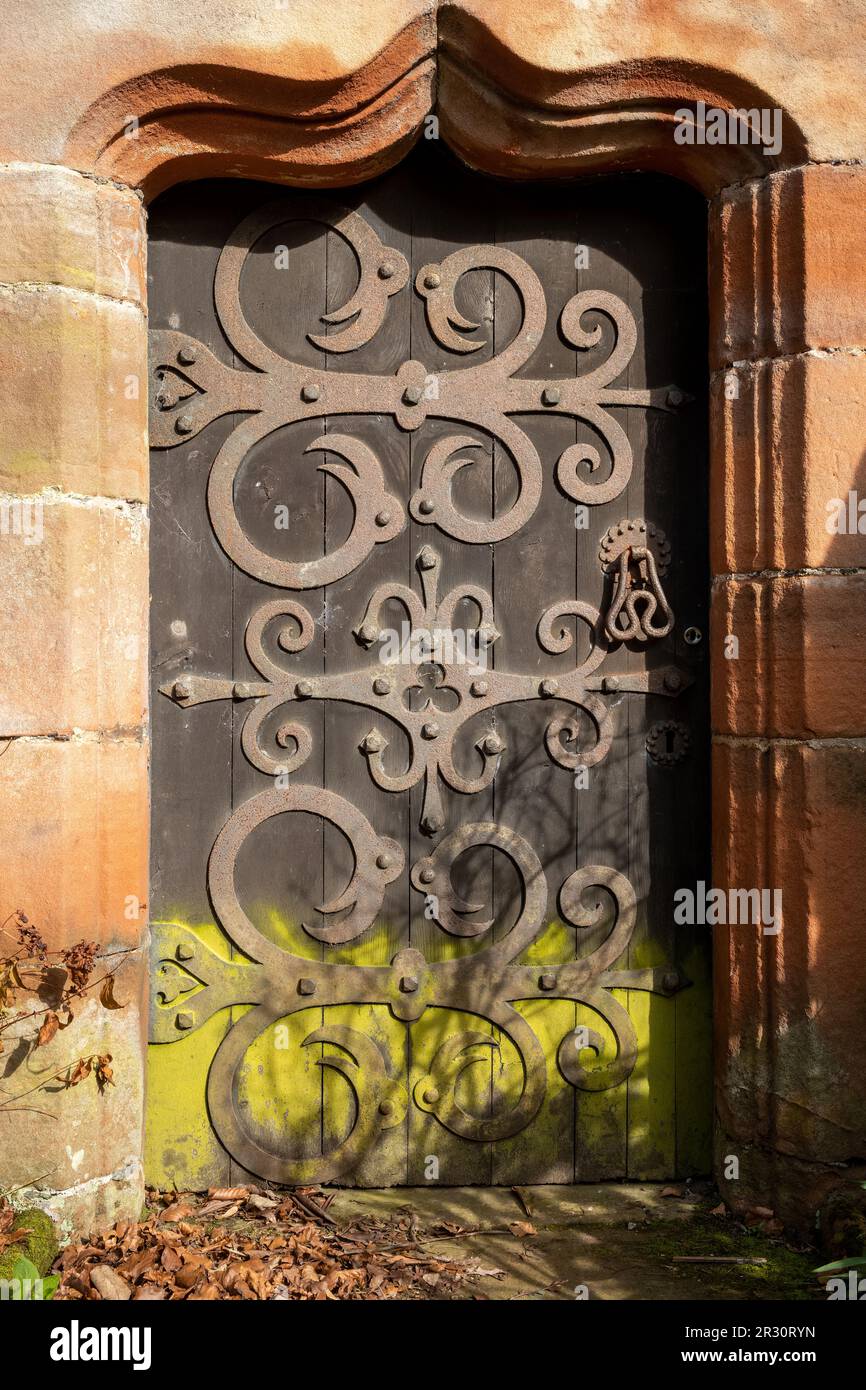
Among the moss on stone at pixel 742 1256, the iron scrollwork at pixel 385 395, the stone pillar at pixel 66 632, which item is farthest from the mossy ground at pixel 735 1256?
the iron scrollwork at pixel 385 395

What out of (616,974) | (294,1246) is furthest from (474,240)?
(294,1246)

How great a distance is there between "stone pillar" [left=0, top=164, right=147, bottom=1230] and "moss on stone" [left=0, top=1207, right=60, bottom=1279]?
4cm

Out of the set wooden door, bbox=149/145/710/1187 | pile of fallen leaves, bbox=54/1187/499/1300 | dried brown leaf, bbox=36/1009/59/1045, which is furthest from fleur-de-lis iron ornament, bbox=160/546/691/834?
pile of fallen leaves, bbox=54/1187/499/1300

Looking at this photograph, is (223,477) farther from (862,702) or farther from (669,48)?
(862,702)

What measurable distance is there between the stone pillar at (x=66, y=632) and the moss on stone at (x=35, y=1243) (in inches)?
1.5

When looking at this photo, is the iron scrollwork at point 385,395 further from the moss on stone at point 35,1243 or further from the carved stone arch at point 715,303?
the moss on stone at point 35,1243

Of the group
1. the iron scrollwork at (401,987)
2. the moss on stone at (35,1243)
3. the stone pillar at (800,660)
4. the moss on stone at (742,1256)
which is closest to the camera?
the moss on stone at (35,1243)

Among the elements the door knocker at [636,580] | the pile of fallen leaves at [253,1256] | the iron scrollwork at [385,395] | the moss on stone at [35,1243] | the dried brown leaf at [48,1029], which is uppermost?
the iron scrollwork at [385,395]

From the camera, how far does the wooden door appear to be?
2764mm

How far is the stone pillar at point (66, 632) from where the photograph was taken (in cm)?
245

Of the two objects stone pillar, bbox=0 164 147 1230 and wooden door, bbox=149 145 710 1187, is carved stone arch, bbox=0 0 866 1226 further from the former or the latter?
wooden door, bbox=149 145 710 1187

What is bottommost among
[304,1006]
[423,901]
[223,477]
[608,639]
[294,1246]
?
[294,1246]

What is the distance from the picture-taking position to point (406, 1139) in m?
2.79

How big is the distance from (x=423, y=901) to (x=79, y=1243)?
42.8 inches
